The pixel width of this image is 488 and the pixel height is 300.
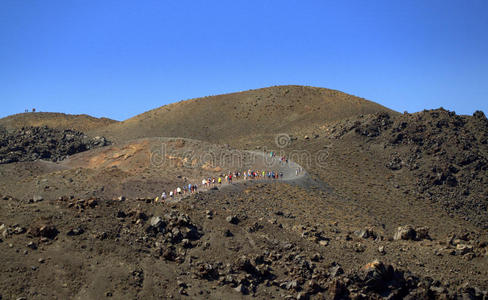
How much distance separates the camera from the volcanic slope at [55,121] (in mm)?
Result: 96113

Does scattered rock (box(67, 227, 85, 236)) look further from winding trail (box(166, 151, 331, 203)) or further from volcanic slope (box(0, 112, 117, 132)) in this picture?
volcanic slope (box(0, 112, 117, 132))

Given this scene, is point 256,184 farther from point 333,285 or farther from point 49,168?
point 49,168

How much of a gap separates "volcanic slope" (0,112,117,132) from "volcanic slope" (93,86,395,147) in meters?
9.44

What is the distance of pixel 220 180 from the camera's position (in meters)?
44.7

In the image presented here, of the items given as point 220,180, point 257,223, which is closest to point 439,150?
point 220,180

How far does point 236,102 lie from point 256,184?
51586mm

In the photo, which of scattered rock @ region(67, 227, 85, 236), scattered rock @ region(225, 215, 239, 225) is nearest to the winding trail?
scattered rock @ region(225, 215, 239, 225)

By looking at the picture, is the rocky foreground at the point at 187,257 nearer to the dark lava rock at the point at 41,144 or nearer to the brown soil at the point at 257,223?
the brown soil at the point at 257,223

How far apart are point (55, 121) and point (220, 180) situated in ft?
224

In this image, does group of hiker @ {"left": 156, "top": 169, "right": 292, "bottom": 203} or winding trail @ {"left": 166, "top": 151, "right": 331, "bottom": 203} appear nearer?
group of hiker @ {"left": 156, "top": 169, "right": 292, "bottom": 203}

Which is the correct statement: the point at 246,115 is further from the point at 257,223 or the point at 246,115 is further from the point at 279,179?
the point at 257,223

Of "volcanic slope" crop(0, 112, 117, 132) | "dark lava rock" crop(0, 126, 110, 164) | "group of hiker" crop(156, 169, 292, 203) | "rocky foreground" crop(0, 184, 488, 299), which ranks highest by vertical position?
"volcanic slope" crop(0, 112, 117, 132)

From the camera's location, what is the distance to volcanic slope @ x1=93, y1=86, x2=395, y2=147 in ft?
269

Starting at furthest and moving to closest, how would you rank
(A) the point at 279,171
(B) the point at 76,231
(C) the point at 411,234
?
(A) the point at 279,171 < (C) the point at 411,234 < (B) the point at 76,231
